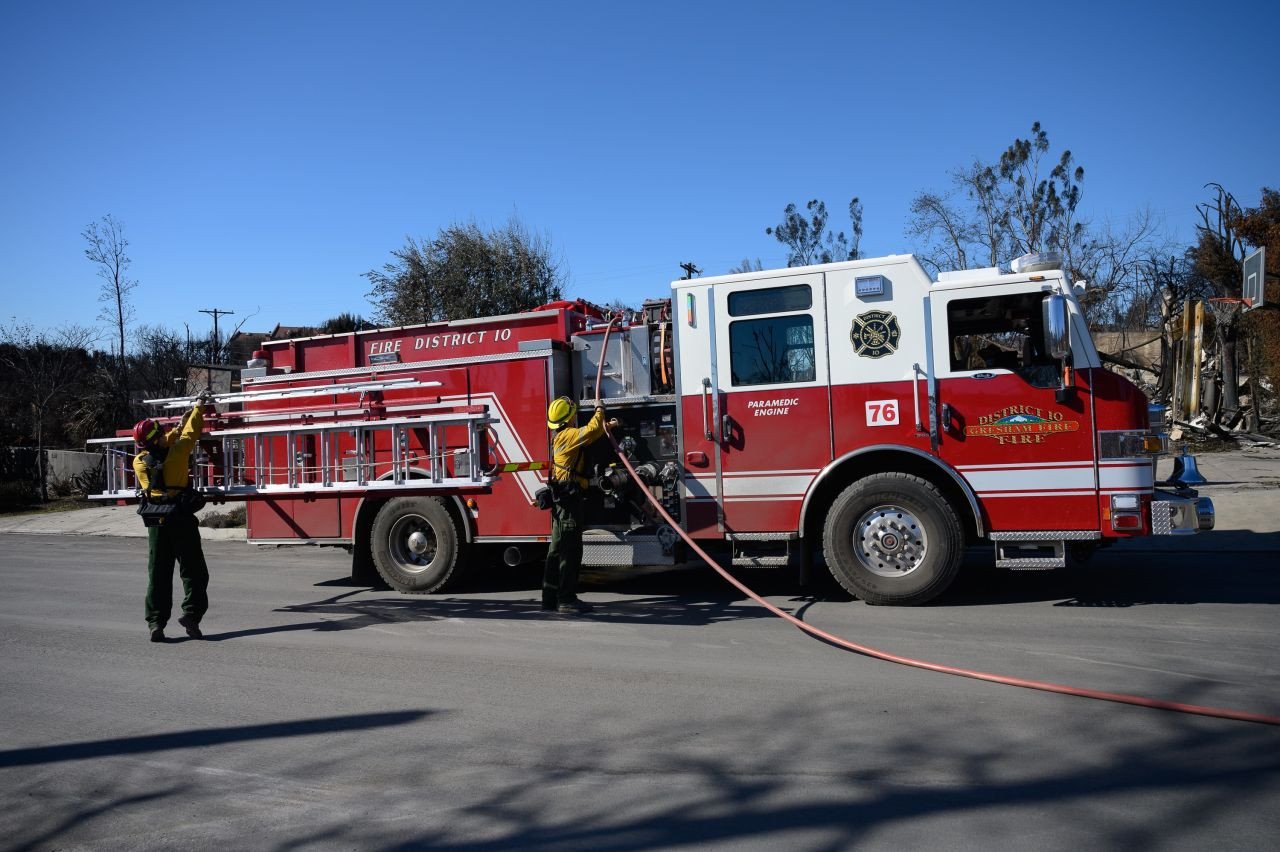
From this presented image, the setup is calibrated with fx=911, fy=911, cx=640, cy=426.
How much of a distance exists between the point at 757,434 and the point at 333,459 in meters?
4.83

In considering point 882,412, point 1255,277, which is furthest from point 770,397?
point 1255,277

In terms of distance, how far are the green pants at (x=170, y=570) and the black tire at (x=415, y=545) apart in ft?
6.66

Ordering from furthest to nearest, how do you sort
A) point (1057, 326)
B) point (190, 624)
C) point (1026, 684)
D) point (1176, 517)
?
point (190, 624)
point (1176, 517)
point (1057, 326)
point (1026, 684)

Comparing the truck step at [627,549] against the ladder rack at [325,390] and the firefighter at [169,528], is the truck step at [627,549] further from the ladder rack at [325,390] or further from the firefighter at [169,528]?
the firefighter at [169,528]

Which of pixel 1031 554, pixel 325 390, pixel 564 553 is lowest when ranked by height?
pixel 1031 554

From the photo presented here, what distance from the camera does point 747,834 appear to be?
12.0ft

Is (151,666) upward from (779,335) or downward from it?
downward

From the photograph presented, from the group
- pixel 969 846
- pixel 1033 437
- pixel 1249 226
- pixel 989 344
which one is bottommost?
pixel 969 846

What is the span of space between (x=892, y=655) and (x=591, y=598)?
3743mm

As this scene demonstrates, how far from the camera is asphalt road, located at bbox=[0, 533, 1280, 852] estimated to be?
380 cm

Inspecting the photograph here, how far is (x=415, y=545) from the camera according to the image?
962 cm

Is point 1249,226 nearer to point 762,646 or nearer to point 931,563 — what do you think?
point 931,563

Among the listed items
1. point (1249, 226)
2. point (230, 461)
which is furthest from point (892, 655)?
point (1249, 226)

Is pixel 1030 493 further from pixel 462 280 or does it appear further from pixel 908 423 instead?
pixel 462 280
